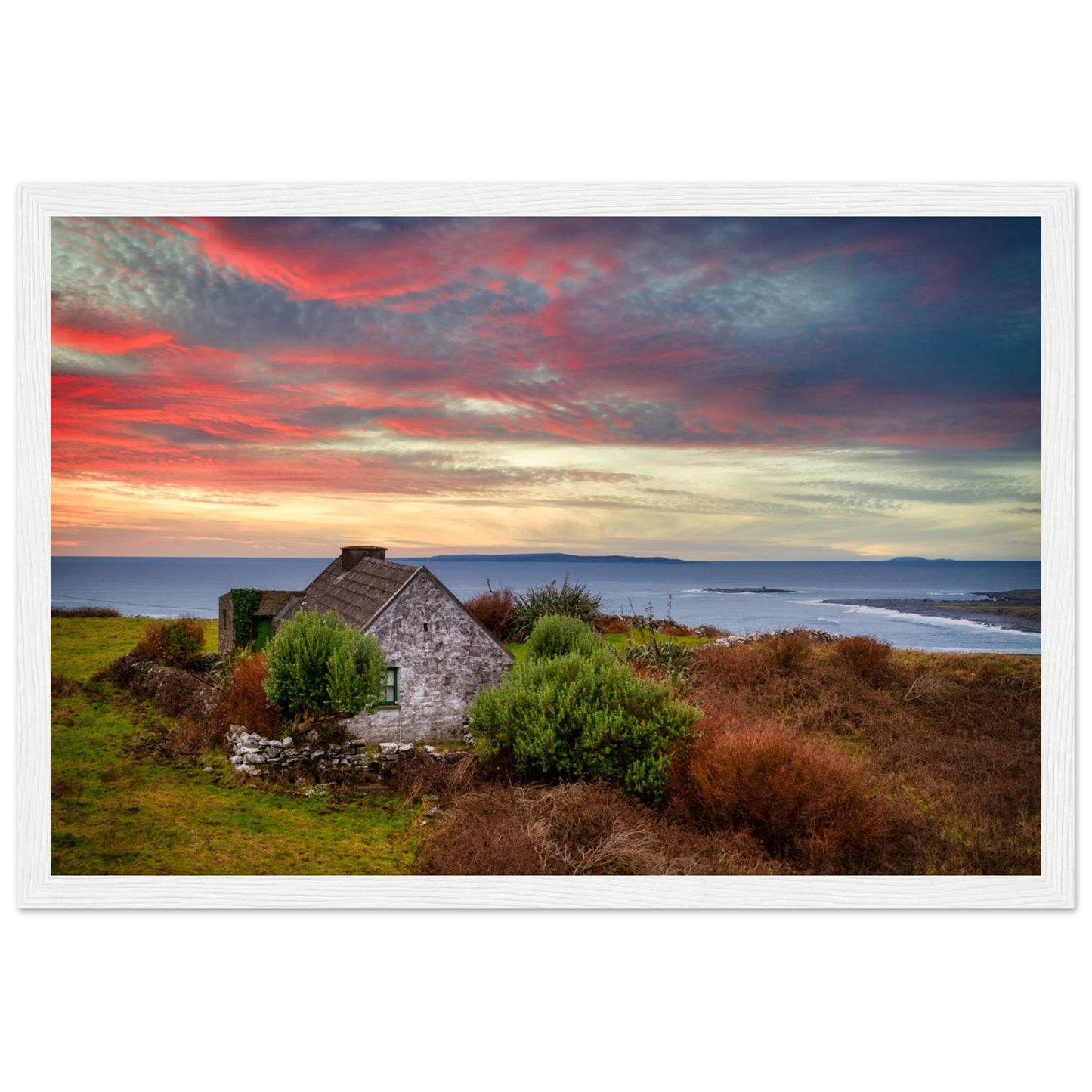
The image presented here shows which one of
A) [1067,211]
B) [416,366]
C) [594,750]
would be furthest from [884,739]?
[416,366]

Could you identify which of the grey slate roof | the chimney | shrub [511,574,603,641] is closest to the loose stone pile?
the grey slate roof

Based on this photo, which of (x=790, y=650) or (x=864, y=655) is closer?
(x=864, y=655)

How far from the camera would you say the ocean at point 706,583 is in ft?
15.7

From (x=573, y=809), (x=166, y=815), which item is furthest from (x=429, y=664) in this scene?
(x=166, y=815)

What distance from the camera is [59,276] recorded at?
4.57 meters

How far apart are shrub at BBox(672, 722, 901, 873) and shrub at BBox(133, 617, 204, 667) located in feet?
23.3

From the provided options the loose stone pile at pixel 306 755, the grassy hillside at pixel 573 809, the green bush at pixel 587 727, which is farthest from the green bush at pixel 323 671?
the green bush at pixel 587 727

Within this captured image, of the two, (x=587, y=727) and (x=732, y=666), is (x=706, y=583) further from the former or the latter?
(x=732, y=666)

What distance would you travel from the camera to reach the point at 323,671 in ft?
19.6

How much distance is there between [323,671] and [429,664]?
1.16 meters

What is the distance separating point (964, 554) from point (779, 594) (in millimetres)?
1627

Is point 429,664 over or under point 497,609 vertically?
under

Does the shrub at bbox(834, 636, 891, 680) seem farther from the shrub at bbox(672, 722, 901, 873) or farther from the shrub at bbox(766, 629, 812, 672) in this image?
the shrub at bbox(672, 722, 901, 873)

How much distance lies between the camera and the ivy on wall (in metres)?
9.10
